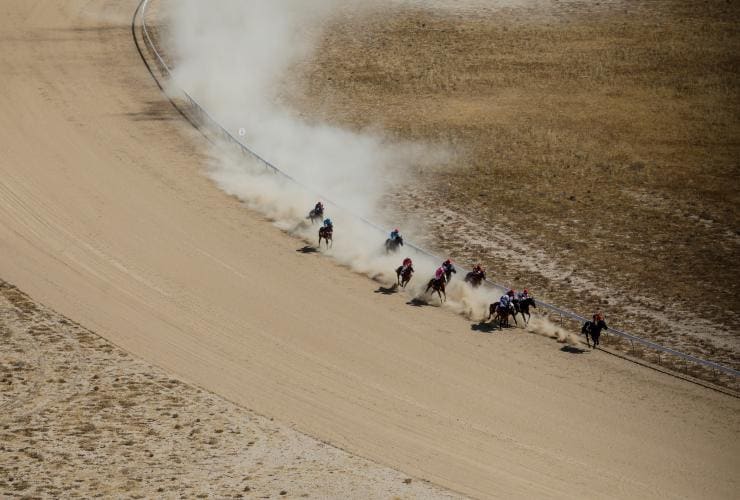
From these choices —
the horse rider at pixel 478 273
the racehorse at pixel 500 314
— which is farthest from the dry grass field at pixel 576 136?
the racehorse at pixel 500 314

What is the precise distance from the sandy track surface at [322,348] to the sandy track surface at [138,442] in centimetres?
101

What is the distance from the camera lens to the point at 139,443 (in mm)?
22500

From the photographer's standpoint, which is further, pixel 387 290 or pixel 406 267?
pixel 387 290

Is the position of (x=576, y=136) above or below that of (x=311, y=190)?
above

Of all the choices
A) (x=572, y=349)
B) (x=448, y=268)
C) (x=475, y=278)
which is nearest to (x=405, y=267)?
(x=448, y=268)

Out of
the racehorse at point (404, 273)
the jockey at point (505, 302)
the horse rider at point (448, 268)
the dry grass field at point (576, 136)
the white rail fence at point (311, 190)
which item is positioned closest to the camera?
the white rail fence at point (311, 190)

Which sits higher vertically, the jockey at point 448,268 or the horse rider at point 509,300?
the jockey at point 448,268

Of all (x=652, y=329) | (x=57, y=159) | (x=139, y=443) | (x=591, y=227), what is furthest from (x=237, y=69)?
(x=139, y=443)

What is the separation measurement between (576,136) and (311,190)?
1324 cm

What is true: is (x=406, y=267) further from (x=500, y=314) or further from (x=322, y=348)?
(x=322, y=348)

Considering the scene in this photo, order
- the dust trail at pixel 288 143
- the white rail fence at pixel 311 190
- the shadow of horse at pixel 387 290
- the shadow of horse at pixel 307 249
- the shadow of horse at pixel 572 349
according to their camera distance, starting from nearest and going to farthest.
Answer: the white rail fence at pixel 311 190 < the shadow of horse at pixel 572 349 < the shadow of horse at pixel 387 290 < the shadow of horse at pixel 307 249 < the dust trail at pixel 288 143

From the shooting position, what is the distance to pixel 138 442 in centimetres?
2253

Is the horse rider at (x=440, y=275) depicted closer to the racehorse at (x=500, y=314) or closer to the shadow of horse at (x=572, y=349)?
the racehorse at (x=500, y=314)

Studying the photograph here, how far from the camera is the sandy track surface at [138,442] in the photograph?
20906 mm
